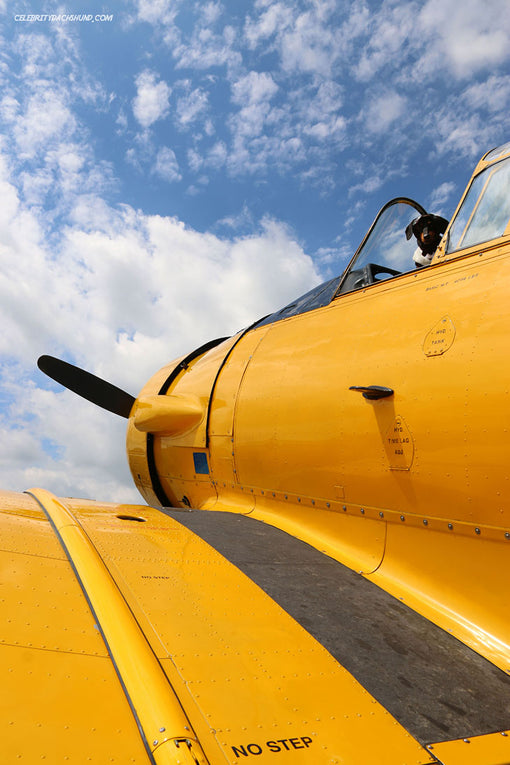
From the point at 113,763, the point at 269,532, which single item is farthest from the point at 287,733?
the point at 269,532

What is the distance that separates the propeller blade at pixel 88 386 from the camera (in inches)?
273

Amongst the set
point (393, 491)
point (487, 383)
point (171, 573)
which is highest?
point (487, 383)

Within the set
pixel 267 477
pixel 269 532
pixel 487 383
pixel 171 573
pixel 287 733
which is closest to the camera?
pixel 287 733

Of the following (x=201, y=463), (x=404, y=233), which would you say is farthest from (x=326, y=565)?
(x=404, y=233)

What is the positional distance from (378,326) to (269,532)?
1.78 metres

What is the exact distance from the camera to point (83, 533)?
119 inches

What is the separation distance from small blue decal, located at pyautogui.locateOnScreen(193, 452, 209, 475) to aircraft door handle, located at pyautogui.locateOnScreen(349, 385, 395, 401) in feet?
8.19

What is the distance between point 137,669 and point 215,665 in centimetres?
36

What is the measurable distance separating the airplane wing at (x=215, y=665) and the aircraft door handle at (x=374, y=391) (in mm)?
1169

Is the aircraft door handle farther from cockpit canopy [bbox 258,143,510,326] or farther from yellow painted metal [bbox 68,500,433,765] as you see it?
yellow painted metal [bbox 68,500,433,765]

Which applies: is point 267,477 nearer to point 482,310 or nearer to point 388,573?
point 388,573

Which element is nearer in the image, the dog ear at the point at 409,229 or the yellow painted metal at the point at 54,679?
the yellow painted metal at the point at 54,679

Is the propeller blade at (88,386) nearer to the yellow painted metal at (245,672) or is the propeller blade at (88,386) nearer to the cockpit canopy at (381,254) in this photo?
the cockpit canopy at (381,254)

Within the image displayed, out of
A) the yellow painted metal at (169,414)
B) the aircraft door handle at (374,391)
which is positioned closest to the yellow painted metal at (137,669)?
the aircraft door handle at (374,391)
